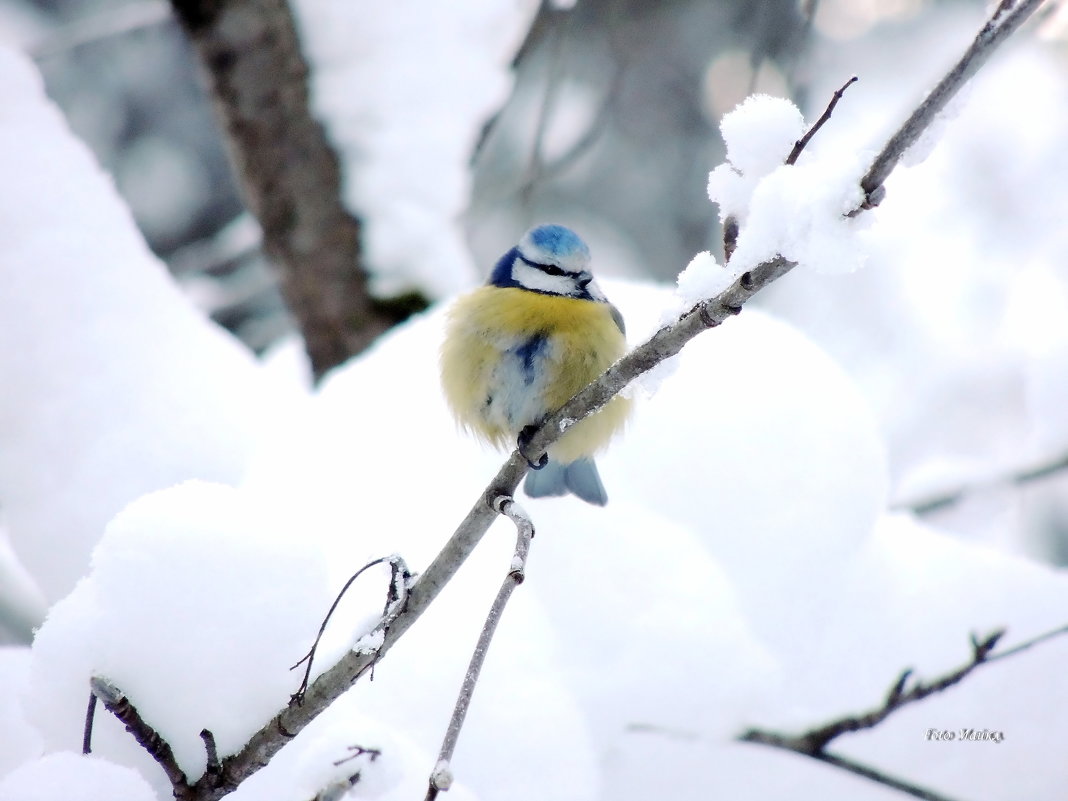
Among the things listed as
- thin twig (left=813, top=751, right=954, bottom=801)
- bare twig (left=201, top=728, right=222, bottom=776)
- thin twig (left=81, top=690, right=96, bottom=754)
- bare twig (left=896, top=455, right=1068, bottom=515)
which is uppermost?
bare twig (left=896, top=455, right=1068, bottom=515)

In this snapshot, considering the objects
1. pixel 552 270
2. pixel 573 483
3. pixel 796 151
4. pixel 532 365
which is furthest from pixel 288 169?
pixel 796 151

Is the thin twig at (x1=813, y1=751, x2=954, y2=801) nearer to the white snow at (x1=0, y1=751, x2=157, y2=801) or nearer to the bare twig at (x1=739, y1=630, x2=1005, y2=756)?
the bare twig at (x1=739, y1=630, x2=1005, y2=756)

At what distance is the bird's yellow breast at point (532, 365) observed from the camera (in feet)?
5.49

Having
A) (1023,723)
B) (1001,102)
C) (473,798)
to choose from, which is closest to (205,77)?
(473,798)

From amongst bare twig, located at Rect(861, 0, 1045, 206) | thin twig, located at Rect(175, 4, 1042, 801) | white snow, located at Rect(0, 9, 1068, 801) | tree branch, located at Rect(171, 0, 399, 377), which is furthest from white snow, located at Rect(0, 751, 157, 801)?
tree branch, located at Rect(171, 0, 399, 377)

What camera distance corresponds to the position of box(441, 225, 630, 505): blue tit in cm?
166

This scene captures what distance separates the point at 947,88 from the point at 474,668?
72 centimetres

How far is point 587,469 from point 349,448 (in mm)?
487

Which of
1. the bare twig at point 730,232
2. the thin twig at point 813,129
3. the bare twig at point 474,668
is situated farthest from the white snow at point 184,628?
the thin twig at point 813,129

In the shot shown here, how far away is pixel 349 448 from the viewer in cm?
176

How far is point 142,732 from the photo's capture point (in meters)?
1.08

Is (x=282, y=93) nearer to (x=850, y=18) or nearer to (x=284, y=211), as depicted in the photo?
(x=284, y=211)

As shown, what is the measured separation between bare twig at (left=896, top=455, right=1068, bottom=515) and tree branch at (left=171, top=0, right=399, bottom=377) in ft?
Result: 6.12

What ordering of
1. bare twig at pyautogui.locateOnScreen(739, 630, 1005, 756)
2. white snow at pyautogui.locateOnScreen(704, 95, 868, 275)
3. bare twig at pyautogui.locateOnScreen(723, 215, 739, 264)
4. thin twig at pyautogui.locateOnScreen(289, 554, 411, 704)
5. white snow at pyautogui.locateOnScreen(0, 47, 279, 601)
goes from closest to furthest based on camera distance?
white snow at pyautogui.locateOnScreen(704, 95, 868, 275) < bare twig at pyautogui.locateOnScreen(723, 215, 739, 264) < thin twig at pyautogui.locateOnScreen(289, 554, 411, 704) < bare twig at pyautogui.locateOnScreen(739, 630, 1005, 756) < white snow at pyautogui.locateOnScreen(0, 47, 279, 601)
